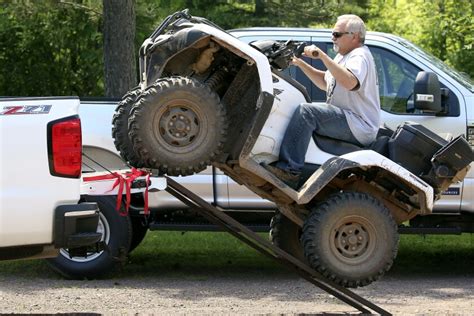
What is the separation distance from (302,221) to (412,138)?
0.94 meters

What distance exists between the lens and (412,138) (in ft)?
24.3

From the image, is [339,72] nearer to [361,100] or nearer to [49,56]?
[361,100]

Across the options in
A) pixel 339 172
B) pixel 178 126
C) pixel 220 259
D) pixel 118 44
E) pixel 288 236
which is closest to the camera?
pixel 178 126

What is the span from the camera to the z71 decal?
21.4ft

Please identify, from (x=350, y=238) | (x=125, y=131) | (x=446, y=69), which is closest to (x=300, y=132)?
(x=350, y=238)

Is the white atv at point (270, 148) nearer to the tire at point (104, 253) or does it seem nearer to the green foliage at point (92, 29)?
the tire at point (104, 253)

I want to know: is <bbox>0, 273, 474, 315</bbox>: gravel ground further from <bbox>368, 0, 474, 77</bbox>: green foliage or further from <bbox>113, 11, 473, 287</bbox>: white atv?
<bbox>368, 0, 474, 77</bbox>: green foliage

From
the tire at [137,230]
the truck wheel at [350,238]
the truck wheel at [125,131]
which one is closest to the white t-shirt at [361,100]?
the truck wheel at [350,238]

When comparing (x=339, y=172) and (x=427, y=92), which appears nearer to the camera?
(x=339, y=172)

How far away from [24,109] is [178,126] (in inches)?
37.3

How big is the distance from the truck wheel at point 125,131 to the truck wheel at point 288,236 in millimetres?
1632

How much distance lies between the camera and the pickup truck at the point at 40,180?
6.46 meters

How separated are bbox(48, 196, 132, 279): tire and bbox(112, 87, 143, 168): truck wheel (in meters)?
3.00

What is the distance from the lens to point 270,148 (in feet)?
23.7
